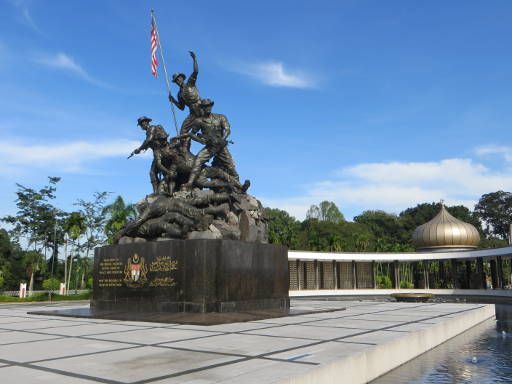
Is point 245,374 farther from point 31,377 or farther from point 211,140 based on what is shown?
point 211,140

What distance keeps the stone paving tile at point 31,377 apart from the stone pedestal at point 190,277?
20.8ft

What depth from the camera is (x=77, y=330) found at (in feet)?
32.2

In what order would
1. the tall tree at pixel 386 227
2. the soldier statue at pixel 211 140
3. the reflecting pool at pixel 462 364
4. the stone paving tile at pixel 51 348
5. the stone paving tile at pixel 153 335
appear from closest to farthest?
the reflecting pool at pixel 462 364, the stone paving tile at pixel 51 348, the stone paving tile at pixel 153 335, the soldier statue at pixel 211 140, the tall tree at pixel 386 227

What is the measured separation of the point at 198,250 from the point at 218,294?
1203mm

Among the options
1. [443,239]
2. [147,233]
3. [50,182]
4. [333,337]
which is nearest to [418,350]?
[333,337]

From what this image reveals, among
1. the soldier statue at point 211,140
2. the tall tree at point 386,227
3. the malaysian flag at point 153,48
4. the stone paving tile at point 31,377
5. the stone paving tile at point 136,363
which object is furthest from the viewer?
the tall tree at point 386,227

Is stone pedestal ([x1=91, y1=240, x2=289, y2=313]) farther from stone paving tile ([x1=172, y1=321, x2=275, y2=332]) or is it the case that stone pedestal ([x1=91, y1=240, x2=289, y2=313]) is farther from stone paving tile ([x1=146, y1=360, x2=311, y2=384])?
stone paving tile ([x1=146, y1=360, x2=311, y2=384])

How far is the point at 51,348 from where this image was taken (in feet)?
24.0

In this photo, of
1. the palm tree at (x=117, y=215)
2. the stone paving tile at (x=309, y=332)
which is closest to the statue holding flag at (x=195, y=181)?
the stone paving tile at (x=309, y=332)

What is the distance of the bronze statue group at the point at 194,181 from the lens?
1404cm

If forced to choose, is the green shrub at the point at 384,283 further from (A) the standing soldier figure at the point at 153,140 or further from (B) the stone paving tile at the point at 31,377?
(B) the stone paving tile at the point at 31,377

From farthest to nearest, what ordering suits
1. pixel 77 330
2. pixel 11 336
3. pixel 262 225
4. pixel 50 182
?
pixel 50 182 → pixel 262 225 → pixel 77 330 → pixel 11 336

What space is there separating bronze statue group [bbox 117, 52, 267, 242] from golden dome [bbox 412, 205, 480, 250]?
36.4 metres

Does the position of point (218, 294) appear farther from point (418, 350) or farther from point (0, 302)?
point (0, 302)
